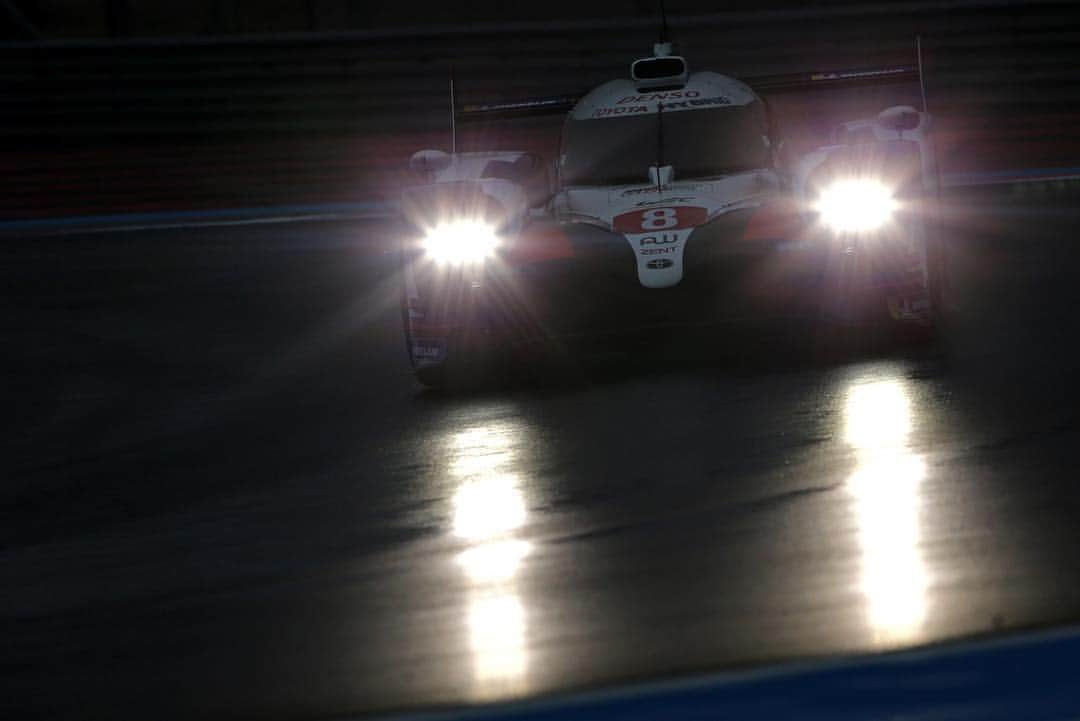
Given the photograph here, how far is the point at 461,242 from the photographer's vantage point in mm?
8180

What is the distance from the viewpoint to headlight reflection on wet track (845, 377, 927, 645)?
13.3 ft

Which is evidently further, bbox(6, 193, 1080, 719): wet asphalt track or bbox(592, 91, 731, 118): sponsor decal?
bbox(592, 91, 731, 118): sponsor decal

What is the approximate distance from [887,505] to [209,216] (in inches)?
673

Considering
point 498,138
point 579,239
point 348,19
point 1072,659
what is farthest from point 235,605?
point 348,19

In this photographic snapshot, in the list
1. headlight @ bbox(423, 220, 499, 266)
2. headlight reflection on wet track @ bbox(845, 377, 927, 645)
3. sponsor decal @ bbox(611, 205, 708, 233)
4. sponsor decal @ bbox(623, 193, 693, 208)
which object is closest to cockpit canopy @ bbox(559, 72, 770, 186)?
sponsor decal @ bbox(623, 193, 693, 208)

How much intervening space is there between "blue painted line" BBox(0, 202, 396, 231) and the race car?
39.9 feet

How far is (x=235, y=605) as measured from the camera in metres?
4.53

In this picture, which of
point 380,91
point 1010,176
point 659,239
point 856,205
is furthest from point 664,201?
point 380,91

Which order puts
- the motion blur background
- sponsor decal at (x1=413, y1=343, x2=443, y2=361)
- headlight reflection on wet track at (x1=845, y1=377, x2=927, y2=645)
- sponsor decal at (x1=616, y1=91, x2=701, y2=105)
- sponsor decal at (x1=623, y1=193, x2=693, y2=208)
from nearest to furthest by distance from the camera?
headlight reflection on wet track at (x1=845, y1=377, x2=927, y2=645) < sponsor decal at (x1=623, y1=193, x2=693, y2=208) < sponsor decal at (x1=413, y1=343, x2=443, y2=361) < sponsor decal at (x1=616, y1=91, x2=701, y2=105) < the motion blur background

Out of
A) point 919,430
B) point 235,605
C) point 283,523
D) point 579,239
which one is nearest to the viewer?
point 235,605

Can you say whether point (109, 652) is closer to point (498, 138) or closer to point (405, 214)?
point (405, 214)

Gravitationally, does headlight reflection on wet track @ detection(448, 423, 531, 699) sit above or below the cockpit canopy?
below

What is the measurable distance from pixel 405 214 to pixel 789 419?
8.33 ft

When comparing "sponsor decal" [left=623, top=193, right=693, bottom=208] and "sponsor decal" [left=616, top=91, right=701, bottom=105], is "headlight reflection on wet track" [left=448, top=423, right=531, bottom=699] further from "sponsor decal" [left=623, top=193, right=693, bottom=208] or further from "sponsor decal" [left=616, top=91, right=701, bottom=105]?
"sponsor decal" [left=616, top=91, right=701, bottom=105]
